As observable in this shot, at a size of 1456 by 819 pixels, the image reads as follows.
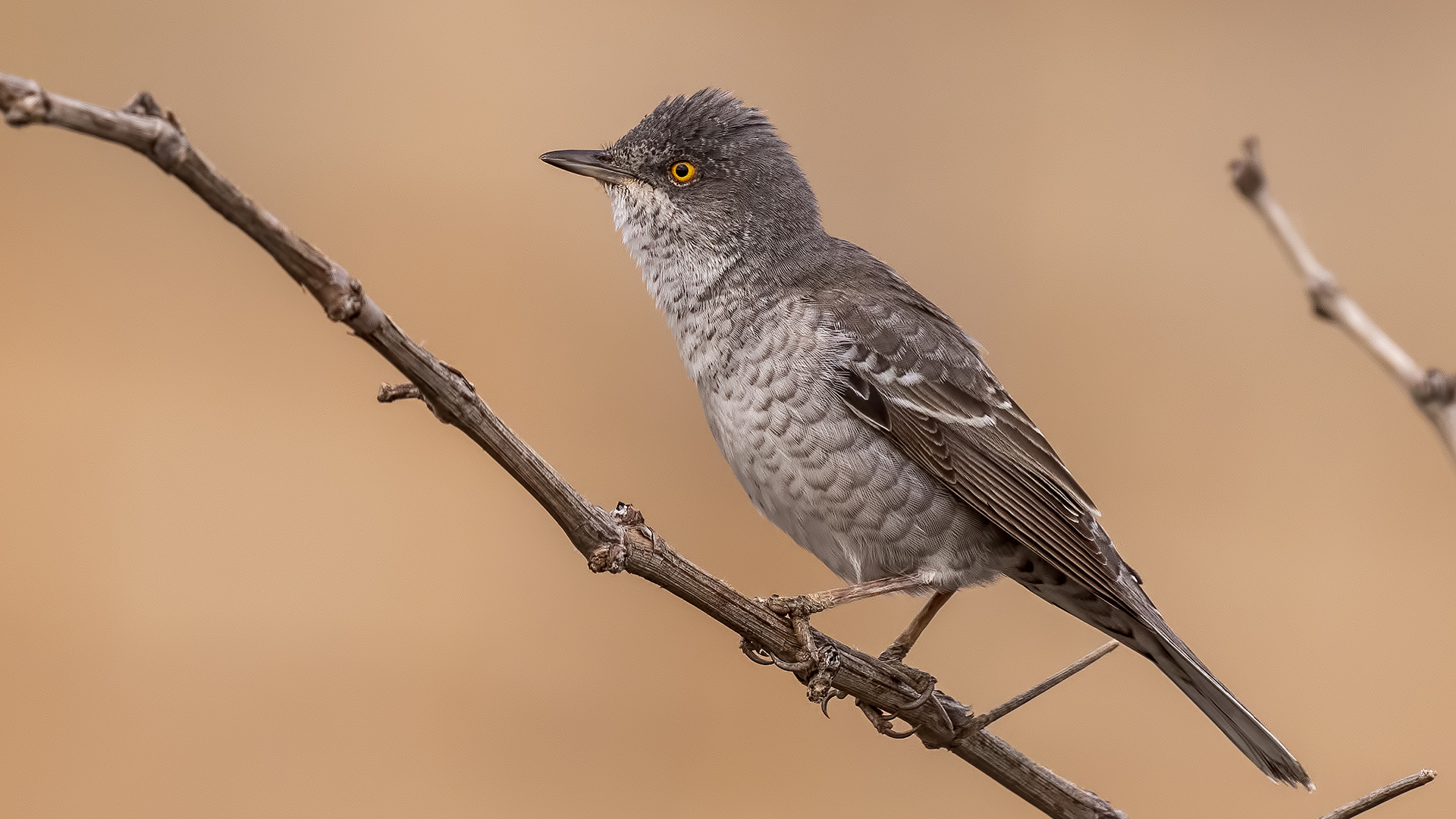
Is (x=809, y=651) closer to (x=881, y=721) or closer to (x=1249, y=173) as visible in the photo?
(x=881, y=721)

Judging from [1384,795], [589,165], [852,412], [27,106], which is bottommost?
[1384,795]

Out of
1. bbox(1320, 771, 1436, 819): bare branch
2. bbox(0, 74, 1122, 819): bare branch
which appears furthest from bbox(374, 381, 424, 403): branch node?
bbox(1320, 771, 1436, 819): bare branch

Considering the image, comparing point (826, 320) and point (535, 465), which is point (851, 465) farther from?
point (535, 465)

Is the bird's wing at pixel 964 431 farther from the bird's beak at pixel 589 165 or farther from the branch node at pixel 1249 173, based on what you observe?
the branch node at pixel 1249 173

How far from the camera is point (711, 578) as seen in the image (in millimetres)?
1997

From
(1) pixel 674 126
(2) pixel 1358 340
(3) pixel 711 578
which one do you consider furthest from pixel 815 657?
(1) pixel 674 126

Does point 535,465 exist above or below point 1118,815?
above

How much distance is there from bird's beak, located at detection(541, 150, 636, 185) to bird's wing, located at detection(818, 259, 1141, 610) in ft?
2.18

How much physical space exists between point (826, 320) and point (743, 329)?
8.4 inches

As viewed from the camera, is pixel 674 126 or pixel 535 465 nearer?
pixel 535 465

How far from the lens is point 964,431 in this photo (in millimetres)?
2900

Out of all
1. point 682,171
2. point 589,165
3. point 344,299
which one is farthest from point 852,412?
point 344,299

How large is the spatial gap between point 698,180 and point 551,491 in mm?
1645

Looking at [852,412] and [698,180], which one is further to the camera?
[698,180]
